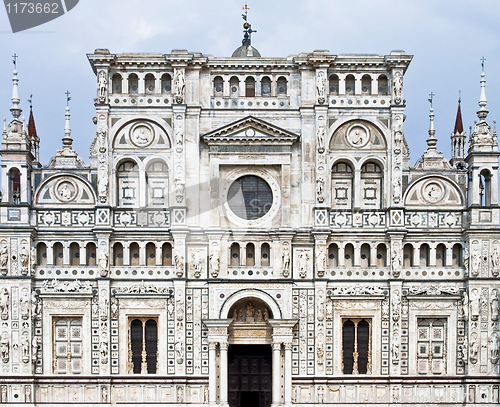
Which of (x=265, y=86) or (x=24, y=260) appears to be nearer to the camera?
(x=24, y=260)

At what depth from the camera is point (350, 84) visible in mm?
37438

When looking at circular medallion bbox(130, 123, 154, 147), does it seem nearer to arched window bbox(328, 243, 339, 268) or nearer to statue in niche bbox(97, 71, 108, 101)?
statue in niche bbox(97, 71, 108, 101)

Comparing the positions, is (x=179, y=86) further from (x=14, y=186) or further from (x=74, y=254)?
(x=14, y=186)

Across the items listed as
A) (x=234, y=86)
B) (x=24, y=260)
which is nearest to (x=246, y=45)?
(x=234, y=86)

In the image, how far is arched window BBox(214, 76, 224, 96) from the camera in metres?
37.3

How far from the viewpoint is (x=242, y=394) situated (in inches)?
1452

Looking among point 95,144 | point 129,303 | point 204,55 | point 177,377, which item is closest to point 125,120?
point 95,144

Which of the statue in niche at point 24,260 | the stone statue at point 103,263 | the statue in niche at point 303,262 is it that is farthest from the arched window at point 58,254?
the statue in niche at point 303,262

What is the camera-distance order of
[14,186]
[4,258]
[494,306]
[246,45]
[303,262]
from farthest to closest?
[246,45] → [14,186] → [303,262] → [494,306] → [4,258]

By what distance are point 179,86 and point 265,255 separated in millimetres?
7344

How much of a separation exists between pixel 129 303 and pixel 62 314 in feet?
8.43

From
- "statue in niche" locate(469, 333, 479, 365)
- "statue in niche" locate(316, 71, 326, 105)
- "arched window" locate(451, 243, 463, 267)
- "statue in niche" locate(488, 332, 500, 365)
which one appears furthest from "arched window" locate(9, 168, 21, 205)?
"statue in niche" locate(488, 332, 500, 365)

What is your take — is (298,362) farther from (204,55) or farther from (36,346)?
(204,55)

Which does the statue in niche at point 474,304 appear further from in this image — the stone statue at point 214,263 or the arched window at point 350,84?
the stone statue at point 214,263
